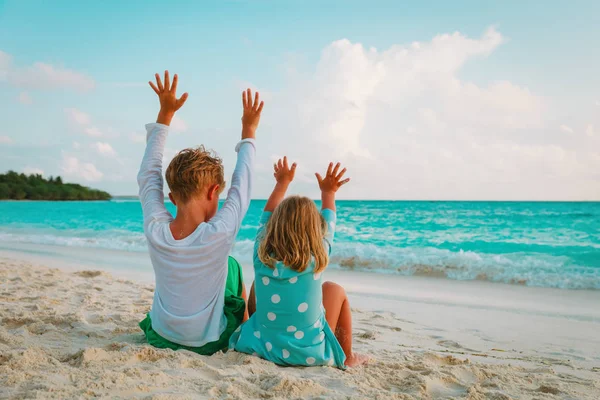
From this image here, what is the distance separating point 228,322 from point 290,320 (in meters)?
0.51

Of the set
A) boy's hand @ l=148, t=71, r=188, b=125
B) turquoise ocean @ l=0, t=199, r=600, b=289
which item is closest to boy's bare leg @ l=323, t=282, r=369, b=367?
boy's hand @ l=148, t=71, r=188, b=125

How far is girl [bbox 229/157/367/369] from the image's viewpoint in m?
2.64

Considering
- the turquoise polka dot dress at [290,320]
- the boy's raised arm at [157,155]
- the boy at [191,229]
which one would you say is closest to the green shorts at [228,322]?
the boy at [191,229]

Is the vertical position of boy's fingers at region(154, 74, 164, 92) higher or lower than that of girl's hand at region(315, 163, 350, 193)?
higher

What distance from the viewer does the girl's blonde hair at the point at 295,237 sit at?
2.62 m

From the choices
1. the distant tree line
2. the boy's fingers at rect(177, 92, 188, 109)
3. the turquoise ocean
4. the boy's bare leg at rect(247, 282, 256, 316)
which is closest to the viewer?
the boy's fingers at rect(177, 92, 188, 109)

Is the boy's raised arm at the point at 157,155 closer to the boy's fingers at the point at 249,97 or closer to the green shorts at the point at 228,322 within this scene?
the boy's fingers at the point at 249,97

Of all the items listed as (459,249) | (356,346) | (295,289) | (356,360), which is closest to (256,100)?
(295,289)

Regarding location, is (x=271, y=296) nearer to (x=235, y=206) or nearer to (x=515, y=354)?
(x=235, y=206)

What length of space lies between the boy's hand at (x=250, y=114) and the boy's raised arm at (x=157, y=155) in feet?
1.22

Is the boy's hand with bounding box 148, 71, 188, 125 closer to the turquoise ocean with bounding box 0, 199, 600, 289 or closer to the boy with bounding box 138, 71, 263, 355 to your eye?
the boy with bounding box 138, 71, 263, 355

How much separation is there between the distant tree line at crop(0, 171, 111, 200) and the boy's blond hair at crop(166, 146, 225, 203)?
65659 mm

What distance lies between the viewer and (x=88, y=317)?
4074mm

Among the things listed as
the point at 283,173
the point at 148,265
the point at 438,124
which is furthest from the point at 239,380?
the point at 438,124
